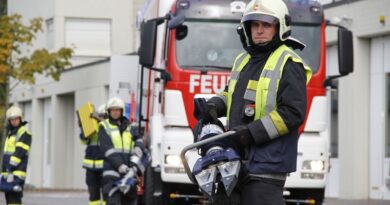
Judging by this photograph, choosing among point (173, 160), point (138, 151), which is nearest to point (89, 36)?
point (138, 151)

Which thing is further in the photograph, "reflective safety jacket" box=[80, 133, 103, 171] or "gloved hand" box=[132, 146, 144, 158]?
"reflective safety jacket" box=[80, 133, 103, 171]

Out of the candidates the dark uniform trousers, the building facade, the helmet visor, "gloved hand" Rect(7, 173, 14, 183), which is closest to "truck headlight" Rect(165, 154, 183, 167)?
"gloved hand" Rect(7, 173, 14, 183)

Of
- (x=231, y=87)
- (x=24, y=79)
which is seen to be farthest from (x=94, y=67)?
(x=231, y=87)

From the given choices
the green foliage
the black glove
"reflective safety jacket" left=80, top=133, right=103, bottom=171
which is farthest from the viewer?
the green foliage

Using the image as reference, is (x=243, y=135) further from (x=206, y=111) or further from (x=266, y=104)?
(x=206, y=111)

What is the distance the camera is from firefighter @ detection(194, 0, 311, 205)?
7.09 meters

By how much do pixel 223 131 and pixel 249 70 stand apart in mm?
415

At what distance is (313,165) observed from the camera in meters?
15.6

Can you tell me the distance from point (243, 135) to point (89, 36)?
40.4 m

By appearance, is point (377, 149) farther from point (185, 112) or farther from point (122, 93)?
point (185, 112)

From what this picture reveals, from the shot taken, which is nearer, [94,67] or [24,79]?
[24,79]

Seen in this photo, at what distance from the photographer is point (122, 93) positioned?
22.6 metres

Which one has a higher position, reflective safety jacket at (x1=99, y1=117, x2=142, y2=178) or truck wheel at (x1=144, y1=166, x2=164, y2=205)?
reflective safety jacket at (x1=99, y1=117, x2=142, y2=178)

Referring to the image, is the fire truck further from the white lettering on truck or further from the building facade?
the building facade
